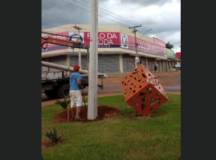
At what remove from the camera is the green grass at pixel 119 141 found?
2764mm

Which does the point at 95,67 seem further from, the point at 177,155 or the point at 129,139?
the point at 177,155

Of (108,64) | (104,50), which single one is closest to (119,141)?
(104,50)

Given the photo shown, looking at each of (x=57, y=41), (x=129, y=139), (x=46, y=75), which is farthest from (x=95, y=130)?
(x=57, y=41)

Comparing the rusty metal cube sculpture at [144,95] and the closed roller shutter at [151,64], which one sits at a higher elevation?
the closed roller shutter at [151,64]

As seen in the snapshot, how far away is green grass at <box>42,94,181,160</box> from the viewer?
2764 mm

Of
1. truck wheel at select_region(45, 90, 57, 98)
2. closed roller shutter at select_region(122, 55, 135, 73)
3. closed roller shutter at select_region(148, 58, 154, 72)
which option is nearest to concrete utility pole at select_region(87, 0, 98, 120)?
truck wheel at select_region(45, 90, 57, 98)

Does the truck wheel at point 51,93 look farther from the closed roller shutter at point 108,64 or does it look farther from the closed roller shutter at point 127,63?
the closed roller shutter at point 127,63

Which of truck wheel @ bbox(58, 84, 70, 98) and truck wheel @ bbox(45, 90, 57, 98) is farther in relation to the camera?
truck wheel @ bbox(45, 90, 57, 98)

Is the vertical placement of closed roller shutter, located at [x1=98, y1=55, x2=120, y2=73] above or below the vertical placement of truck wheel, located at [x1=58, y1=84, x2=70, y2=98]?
above

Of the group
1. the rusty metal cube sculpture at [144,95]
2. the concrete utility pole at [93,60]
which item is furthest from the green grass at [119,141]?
the concrete utility pole at [93,60]

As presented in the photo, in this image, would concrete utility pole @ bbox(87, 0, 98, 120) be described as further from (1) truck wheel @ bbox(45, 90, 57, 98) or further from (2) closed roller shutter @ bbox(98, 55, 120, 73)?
(2) closed roller shutter @ bbox(98, 55, 120, 73)

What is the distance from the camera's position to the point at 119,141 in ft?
10.8

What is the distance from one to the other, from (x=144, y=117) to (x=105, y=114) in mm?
1246

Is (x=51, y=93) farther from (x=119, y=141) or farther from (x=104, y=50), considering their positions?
(x=104, y=50)
